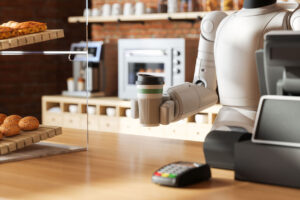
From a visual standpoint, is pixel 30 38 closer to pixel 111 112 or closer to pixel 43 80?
pixel 111 112

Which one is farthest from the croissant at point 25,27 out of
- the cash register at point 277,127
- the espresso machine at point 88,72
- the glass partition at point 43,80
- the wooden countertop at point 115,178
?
the espresso machine at point 88,72

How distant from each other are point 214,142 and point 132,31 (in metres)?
3.72

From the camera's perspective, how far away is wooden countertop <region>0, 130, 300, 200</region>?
43.7 inches

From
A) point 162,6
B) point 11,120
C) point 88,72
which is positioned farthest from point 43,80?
point 11,120

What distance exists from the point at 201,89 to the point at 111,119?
2530 millimetres

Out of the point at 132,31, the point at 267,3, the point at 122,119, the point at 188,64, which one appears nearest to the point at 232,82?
the point at 267,3

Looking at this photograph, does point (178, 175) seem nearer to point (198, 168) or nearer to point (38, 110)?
point (198, 168)

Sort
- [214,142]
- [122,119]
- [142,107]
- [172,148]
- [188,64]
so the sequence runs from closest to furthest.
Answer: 1. [214,142]
2. [142,107]
3. [172,148]
4. [188,64]
5. [122,119]

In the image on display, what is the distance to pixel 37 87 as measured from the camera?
5.05m

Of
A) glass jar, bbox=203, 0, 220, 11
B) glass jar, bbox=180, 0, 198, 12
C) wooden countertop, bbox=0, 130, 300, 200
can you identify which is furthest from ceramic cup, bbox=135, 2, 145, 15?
wooden countertop, bbox=0, 130, 300, 200

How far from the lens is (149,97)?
1.48 m

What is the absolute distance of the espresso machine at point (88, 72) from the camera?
14.0ft

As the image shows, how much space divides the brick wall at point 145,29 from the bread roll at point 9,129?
311 cm

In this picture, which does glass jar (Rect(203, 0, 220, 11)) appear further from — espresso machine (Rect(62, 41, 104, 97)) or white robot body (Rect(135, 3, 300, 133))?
white robot body (Rect(135, 3, 300, 133))
